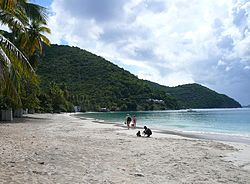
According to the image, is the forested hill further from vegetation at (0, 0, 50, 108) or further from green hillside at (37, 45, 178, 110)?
vegetation at (0, 0, 50, 108)

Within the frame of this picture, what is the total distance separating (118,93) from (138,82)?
51.0 ft

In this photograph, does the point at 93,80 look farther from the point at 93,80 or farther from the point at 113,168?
the point at 113,168

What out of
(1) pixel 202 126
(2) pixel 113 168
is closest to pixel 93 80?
(1) pixel 202 126

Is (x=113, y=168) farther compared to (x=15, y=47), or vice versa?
(x=15, y=47)

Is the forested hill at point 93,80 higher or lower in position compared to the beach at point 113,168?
higher

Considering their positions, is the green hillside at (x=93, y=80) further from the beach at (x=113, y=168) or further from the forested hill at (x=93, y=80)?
the beach at (x=113, y=168)

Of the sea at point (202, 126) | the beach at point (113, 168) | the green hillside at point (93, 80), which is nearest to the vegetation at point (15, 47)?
the beach at point (113, 168)

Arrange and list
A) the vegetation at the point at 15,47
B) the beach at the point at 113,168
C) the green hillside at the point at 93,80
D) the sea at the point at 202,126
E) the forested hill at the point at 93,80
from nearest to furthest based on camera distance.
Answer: the beach at the point at 113,168, the vegetation at the point at 15,47, the sea at the point at 202,126, the forested hill at the point at 93,80, the green hillside at the point at 93,80

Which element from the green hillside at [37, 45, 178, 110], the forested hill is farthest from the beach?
the green hillside at [37, 45, 178, 110]

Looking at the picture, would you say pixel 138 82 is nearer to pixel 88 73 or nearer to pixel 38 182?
pixel 88 73

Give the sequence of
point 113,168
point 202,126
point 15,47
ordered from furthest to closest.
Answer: point 202,126 → point 15,47 → point 113,168

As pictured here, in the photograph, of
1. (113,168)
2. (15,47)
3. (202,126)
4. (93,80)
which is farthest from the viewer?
(93,80)

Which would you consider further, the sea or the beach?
the sea

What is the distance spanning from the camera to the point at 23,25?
1241 cm
